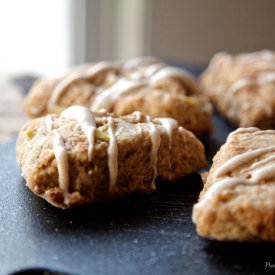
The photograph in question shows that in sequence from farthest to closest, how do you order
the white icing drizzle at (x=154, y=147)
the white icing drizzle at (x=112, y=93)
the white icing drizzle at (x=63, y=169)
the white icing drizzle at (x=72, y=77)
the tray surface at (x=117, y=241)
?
the white icing drizzle at (x=72, y=77)
the white icing drizzle at (x=112, y=93)
the white icing drizzle at (x=154, y=147)
the white icing drizzle at (x=63, y=169)
the tray surface at (x=117, y=241)

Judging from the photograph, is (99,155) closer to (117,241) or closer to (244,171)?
(117,241)

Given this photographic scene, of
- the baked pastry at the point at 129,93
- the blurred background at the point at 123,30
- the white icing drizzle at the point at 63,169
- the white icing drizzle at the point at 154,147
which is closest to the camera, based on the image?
the white icing drizzle at the point at 63,169

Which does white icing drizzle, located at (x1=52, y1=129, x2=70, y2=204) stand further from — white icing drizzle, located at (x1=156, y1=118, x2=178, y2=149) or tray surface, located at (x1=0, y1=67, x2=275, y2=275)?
white icing drizzle, located at (x1=156, y1=118, x2=178, y2=149)

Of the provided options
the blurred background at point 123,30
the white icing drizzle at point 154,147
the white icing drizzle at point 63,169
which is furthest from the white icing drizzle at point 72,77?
the blurred background at point 123,30

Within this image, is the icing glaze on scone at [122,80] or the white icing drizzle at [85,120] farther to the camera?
the icing glaze on scone at [122,80]

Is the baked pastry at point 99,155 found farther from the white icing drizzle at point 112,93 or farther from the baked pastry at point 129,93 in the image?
the white icing drizzle at point 112,93

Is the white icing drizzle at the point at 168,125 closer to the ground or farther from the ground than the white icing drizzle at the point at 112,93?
farther from the ground
